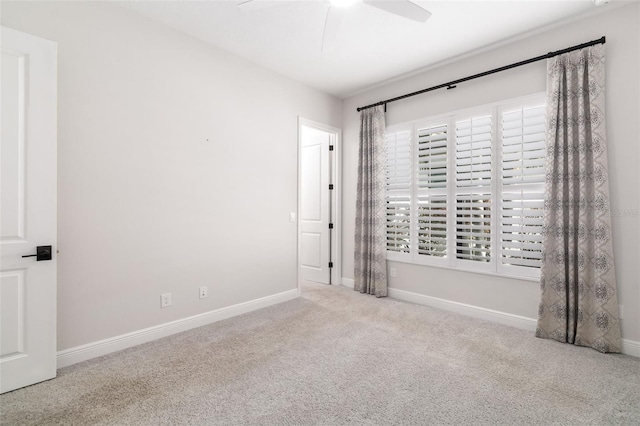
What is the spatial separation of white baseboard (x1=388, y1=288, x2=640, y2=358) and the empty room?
2cm

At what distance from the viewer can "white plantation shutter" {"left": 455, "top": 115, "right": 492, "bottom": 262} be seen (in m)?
3.32

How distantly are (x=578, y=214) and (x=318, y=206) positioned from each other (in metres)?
3.22

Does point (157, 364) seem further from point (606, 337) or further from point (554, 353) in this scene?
point (606, 337)

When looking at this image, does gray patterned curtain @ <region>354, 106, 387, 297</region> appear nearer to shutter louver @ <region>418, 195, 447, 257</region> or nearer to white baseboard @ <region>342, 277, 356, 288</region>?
white baseboard @ <region>342, 277, 356, 288</region>

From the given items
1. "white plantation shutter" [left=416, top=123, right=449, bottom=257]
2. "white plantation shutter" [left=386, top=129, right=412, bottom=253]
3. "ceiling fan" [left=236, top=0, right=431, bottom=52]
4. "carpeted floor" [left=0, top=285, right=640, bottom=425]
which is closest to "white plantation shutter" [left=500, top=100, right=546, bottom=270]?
"white plantation shutter" [left=416, top=123, right=449, bottom=257]

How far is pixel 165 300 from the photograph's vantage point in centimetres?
291

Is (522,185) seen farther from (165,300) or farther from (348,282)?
(165,300)

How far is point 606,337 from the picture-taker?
254 centimetres

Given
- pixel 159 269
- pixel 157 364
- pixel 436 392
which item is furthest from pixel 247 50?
pixel 436 392

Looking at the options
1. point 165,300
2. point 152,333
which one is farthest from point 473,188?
point 152,333

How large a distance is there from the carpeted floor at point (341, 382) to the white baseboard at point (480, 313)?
0.34 feet

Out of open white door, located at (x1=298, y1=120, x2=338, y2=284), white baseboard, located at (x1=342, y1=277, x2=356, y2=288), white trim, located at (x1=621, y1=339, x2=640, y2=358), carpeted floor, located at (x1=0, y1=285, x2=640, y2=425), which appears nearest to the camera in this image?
carpeted floor, located at (x1=0, y1=285, x2=640, y2=425)

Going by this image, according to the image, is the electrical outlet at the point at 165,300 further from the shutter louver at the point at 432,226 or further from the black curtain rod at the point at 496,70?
the black curtain rod at the point at 496,70

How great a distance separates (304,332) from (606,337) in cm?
254
